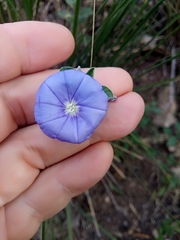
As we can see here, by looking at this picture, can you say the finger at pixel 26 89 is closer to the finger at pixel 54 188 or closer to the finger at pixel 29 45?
the finger at pixel 29 45

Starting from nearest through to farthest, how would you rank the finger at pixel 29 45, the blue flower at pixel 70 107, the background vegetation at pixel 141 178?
the blue flower at pixel 70 107, the finger at pixel 29 45, the background vegetation at pixel 141 178

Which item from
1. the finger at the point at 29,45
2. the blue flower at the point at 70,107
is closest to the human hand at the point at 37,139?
the finger at the point at 29,45

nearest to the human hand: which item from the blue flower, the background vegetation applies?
the blue flower

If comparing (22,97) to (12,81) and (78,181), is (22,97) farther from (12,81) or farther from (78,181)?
(78,181)

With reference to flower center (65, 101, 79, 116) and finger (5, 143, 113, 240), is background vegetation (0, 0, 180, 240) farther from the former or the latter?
flower center (65, 101, 79, 116)

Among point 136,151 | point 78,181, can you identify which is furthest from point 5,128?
point 136,151

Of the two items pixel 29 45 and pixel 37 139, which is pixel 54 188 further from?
pixel 29 45

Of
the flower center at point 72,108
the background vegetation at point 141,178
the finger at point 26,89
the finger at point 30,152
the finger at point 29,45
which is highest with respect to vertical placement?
the finger at point 29,45

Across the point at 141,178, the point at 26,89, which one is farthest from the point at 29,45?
the point at 141,178
